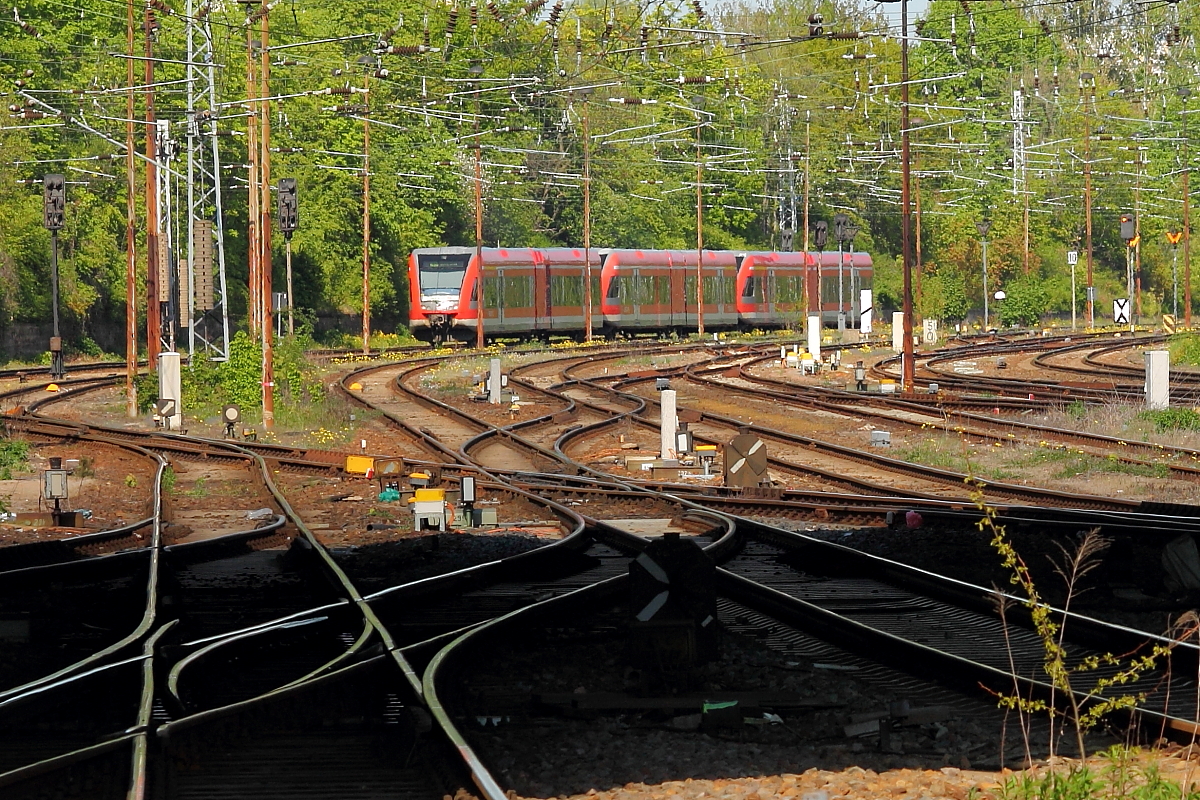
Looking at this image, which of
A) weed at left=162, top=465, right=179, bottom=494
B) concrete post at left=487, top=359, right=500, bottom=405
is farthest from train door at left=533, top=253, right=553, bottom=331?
weed at left=162, top=465, right=179, bottom=494

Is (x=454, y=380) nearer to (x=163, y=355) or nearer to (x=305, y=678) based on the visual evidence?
(x=163, y=355)

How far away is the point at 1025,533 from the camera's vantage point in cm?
1403

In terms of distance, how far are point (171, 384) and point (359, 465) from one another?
977 cm

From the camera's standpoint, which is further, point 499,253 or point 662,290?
point 662,290

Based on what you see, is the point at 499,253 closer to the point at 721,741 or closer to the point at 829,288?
the point at 829,288

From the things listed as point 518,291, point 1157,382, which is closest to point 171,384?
point 1157,382

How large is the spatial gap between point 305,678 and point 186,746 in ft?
4.60

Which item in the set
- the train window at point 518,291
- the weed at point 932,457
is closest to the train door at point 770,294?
the train window at point 518,291

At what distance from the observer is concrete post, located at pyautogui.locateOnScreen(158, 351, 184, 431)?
28703 mm

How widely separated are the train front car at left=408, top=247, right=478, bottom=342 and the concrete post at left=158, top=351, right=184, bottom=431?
2527 centimetres

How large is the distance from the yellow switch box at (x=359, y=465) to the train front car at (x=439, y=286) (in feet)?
111

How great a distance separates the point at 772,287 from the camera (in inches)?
2594

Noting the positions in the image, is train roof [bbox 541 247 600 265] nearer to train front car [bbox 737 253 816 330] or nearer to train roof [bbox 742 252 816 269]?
train roof [bbox 742 252 816 269]

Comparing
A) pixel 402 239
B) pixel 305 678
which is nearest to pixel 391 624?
pixel 305 678
